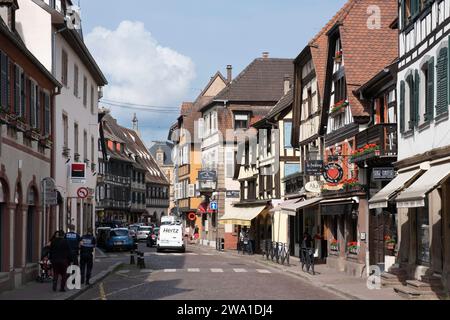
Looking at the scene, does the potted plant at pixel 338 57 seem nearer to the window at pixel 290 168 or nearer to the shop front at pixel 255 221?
the window at pixel 290 168

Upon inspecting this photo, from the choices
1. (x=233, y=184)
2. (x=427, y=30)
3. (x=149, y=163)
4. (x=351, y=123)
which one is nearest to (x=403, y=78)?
(x=427, y=30)

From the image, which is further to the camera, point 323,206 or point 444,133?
point 323,206

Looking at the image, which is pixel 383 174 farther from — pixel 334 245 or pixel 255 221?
pixel 255 221

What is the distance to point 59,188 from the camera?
34312 mm

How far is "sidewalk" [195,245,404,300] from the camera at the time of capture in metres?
23.5

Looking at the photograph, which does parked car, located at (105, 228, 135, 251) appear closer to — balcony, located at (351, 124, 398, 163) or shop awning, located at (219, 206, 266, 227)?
shop awning, located at (219, 206, 266, 227)

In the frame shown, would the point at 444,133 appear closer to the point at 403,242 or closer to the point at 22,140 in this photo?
the point at 403,242

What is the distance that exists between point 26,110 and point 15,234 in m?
3.90

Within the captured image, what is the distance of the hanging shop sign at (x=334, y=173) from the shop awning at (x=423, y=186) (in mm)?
Result: 9631

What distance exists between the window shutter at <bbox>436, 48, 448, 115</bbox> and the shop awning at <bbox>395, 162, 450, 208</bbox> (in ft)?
4.75

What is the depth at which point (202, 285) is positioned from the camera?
27.0m

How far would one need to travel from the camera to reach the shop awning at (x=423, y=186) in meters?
20.2

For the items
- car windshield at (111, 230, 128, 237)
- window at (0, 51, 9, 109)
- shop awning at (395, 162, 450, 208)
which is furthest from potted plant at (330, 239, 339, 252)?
car windshield at (111, 230, 128, 237)

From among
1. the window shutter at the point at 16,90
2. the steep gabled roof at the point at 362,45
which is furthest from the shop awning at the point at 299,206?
the window shutter at the point at 16,90
